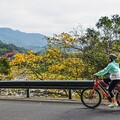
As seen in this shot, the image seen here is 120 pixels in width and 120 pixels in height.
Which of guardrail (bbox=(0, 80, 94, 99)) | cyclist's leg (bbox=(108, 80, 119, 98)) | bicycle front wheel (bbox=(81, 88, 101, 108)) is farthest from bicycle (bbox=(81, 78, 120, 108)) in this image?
guardrail (bbox=(0, 80, 94, 99))

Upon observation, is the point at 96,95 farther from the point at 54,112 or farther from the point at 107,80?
the point at 54,112

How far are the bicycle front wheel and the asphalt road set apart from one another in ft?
0.56

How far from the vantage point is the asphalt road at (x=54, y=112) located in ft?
28.2

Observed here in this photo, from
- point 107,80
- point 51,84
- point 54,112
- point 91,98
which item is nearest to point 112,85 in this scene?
Result: point 107,80

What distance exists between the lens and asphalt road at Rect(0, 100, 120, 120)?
859 centimetres

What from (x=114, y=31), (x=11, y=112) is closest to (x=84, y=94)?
(x=11, y=112)

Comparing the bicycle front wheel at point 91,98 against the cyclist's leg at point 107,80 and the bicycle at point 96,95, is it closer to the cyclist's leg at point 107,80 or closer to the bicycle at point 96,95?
the bicycle at point 96,95

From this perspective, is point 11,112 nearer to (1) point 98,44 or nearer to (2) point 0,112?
(2) point 0,112

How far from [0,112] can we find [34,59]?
449 inches

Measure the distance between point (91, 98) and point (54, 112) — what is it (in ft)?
4.64

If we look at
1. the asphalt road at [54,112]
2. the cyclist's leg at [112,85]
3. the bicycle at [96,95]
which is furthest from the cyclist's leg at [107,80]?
the asphalt road at [54,112]

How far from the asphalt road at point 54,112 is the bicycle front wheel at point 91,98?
0.17m

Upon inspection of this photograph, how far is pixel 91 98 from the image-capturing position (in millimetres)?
10133

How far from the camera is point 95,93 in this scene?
32.7 ft
